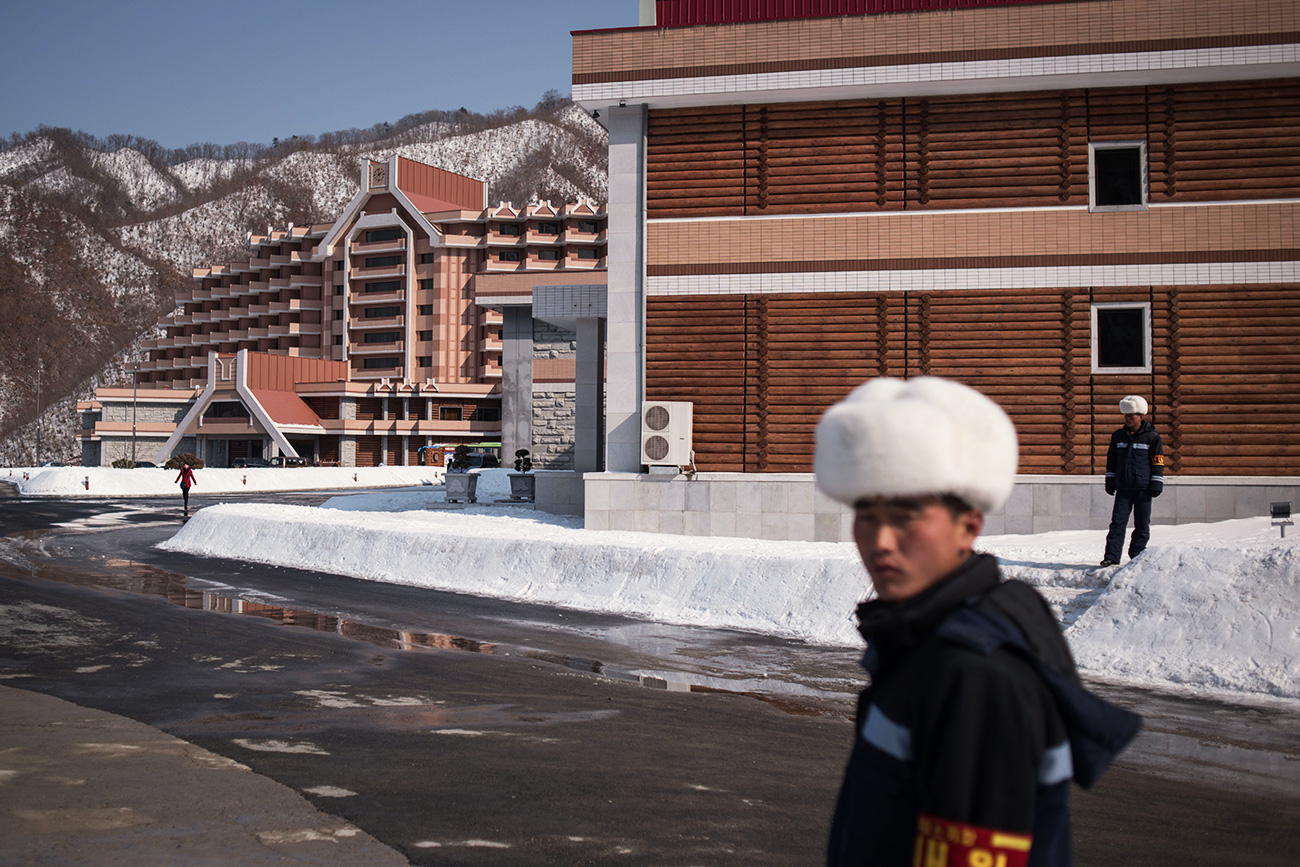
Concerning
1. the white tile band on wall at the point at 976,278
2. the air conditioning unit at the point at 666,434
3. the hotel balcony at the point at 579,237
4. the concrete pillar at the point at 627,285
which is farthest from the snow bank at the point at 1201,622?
the hotel balcony at the point at 579,237

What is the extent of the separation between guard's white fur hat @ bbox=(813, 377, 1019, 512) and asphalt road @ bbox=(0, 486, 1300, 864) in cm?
313

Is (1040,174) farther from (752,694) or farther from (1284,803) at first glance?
(1284,803)

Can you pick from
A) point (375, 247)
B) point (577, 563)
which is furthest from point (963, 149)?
point (375, 247)

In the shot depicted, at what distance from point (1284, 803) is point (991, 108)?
15287 mm

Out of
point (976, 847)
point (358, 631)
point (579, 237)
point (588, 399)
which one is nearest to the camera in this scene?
point (976, 847)

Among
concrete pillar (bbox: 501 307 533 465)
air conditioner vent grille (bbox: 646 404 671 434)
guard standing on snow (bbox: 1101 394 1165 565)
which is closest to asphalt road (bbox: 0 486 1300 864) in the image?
guard standing on snow (bbox: 1101 394 1165 565)

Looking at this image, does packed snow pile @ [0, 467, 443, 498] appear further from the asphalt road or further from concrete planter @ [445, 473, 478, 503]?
the asphalt road

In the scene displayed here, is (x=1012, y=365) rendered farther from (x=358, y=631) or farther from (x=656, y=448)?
(x=358, y=631)

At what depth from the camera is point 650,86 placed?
19.6 m

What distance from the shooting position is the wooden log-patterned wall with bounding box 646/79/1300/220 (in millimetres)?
18125

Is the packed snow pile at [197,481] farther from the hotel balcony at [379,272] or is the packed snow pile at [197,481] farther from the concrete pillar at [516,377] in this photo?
the hotel balcony at [379,272]

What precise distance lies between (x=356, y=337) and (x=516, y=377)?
56170 millimetres

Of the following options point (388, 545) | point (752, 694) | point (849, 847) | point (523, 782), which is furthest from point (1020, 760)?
point (388, 545)

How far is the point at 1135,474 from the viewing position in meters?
12.3
